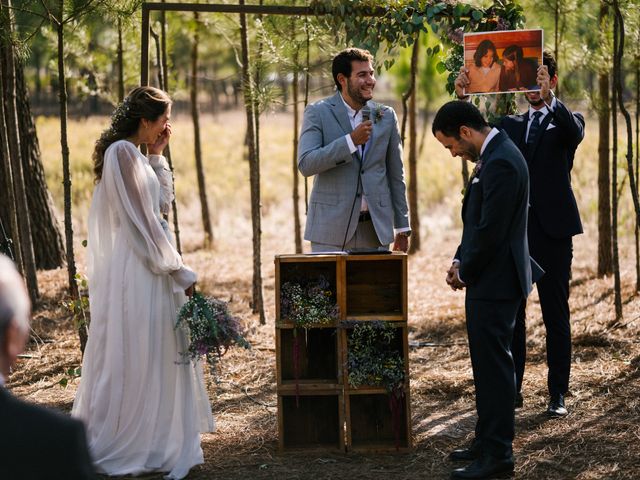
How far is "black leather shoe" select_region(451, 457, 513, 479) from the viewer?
4.82 metres

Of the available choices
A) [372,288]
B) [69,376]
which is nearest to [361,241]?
[372,288]

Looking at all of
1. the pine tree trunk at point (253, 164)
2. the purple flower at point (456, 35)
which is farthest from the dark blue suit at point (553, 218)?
→ the pine tree trunk at point (253, 164)

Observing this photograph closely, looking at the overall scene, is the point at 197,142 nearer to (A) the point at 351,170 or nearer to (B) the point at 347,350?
(A) the point at 351,170

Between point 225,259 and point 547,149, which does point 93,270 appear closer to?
point 547,149

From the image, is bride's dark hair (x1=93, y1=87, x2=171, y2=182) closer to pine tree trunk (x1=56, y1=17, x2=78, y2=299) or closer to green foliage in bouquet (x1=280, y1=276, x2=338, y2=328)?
green foliage in bouquet (x1=280, y1=276, x2=338, y2=328)

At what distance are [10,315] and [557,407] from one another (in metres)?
4.51

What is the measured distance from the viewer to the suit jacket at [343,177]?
19.0 feet

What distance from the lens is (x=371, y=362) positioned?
17.4ft

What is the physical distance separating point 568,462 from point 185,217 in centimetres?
1254

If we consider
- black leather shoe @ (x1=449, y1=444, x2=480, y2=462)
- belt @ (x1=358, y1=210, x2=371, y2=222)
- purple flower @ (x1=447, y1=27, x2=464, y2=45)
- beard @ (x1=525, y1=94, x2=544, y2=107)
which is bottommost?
black leather shoe @ (x1=449, y1=444, x2=480, y2=462)

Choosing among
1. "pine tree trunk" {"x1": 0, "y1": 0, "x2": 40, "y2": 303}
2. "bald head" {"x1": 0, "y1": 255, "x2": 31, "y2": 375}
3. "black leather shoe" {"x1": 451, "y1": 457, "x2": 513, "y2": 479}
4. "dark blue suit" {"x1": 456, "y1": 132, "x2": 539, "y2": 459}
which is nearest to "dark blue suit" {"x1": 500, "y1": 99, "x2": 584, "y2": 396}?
"dark blue suit" {"x1": 456, "y1": 132, "x2": 539, "y2": 459}

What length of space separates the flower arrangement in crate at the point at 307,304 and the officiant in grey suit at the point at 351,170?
568 mm

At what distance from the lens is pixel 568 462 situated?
5148mm

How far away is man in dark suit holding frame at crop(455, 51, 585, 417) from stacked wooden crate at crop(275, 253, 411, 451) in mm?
1016
